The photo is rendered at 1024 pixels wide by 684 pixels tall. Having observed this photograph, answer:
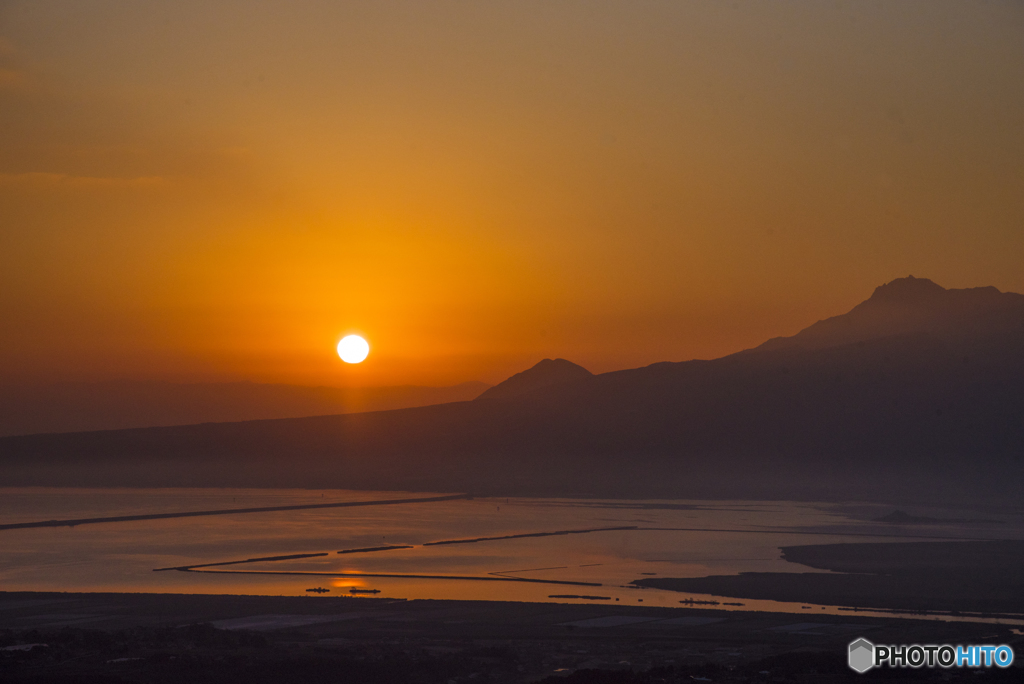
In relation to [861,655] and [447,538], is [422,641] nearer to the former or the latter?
[861,655]

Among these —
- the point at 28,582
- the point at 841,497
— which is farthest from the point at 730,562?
the point at 841,497

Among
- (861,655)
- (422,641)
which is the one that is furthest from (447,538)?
(861,655)

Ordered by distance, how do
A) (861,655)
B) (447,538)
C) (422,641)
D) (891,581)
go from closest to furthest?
(861,655) < (422,641) < (891,581) < (447,538)

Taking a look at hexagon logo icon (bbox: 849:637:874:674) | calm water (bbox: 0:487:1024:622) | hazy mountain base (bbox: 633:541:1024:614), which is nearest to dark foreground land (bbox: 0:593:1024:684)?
hexagon logo icon (bbox: 849:637:874:674)

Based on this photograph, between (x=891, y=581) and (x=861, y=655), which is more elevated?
(x=861, y=655)

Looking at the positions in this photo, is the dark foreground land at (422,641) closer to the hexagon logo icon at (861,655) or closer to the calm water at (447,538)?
the hexagon logo icon at (861,655)

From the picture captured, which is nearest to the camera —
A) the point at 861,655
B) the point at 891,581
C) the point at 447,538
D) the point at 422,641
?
the point at 861,655

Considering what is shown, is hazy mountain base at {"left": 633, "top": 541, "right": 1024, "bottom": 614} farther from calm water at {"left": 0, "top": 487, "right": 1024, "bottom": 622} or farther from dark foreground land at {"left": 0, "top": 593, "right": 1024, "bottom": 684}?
dark foreground land at {"left": 0, "top": 593, "right": 1024, "bottom": 684}
